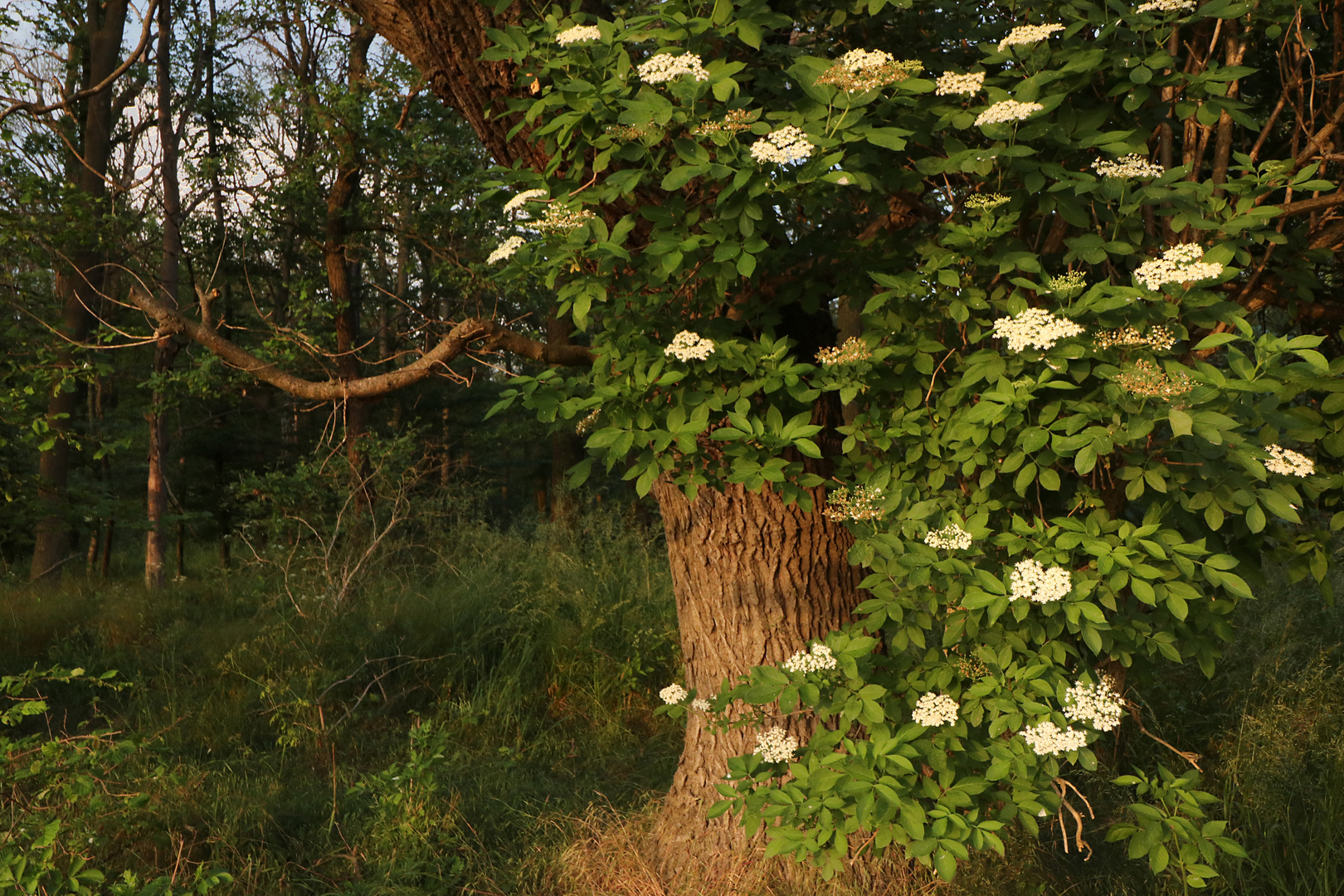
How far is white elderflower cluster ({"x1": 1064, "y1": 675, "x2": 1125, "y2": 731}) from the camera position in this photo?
1.85 metres

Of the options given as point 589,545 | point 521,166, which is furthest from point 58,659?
point 521,166

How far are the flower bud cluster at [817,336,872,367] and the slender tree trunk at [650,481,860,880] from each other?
0.82 m

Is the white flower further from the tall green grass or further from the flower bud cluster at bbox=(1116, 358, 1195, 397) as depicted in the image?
the tall green grass

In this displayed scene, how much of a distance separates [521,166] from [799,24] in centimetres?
110

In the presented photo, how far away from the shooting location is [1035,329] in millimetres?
1794

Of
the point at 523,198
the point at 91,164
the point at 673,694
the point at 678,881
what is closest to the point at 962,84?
the point at 523,198

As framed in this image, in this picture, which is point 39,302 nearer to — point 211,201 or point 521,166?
→ point 211,201

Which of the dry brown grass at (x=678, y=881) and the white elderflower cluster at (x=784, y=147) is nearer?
the white elderflower cluster at (x=784, y=147)

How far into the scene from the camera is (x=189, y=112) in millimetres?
9484

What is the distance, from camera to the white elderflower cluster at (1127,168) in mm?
1896

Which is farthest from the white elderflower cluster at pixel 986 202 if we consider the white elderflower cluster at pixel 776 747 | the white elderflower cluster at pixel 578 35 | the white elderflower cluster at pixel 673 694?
the white elderflower cluster at pixel 673 694

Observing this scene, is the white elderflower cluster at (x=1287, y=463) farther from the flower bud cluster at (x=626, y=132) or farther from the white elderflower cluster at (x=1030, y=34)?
the flower bud cluster at (x=626, y=132)

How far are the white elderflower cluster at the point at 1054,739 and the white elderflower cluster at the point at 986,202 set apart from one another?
1.14m

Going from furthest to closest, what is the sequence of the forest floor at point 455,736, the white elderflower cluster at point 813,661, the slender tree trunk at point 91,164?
the slender tree trunk at point 91,164
the forest floor at point 455,736
the white elderflower cluster at point 813,661
